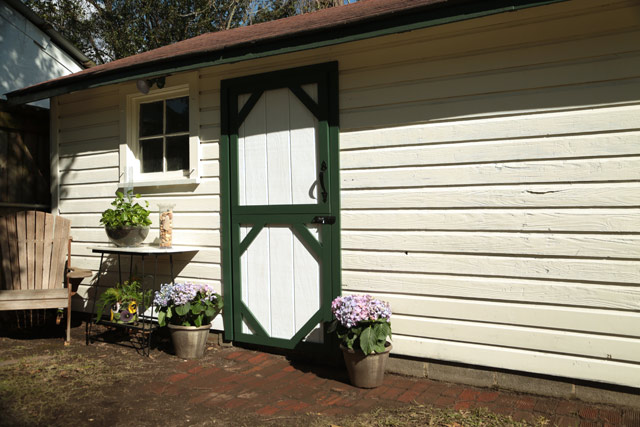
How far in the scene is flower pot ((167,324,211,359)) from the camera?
13.8 ft

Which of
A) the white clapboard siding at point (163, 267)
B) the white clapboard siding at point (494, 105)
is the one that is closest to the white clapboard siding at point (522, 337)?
the white clapboard siding at point (494, 105)

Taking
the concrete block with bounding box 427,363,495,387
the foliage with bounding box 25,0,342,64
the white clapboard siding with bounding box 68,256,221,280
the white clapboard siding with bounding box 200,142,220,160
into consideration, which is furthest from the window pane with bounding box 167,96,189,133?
the foliage with bounding box 25,0,342,64

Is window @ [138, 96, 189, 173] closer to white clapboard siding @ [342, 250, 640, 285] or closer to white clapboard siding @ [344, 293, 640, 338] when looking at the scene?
white clapboard siding @ [342, 250, 640, 285]

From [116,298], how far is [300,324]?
6.05 ft

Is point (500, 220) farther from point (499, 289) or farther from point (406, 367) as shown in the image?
point (406, 367)

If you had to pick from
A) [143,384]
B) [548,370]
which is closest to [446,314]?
[548,370]

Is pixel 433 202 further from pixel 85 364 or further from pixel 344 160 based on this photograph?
pixel 85 364

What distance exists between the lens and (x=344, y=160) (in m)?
3.97

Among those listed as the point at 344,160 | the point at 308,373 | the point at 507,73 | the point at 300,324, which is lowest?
the point at 308,373

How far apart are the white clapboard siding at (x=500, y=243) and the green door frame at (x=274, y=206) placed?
333 mm

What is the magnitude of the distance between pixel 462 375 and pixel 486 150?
5.21 feet

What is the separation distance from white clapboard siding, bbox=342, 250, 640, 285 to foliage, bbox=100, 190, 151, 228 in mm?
2138

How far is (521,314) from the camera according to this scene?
131 inches

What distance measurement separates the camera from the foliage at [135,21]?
15.6 metres
